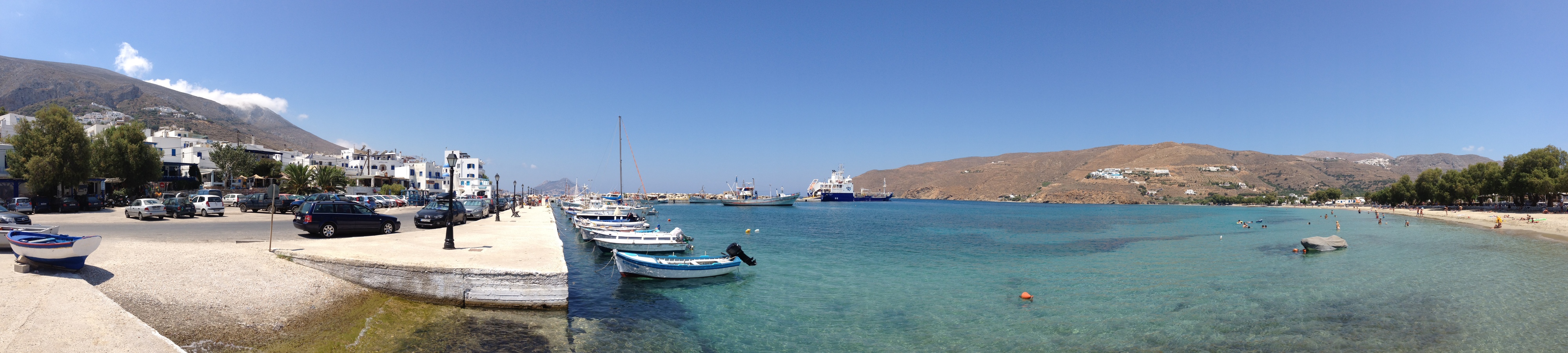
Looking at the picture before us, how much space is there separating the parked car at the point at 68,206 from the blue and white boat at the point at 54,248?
29.9m

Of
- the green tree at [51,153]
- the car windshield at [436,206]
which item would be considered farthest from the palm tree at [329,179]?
the car windshield at [436,206]

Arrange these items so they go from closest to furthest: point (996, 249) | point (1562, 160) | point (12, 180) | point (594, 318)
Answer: point (594, 318)
point (996, 249)
point (12, 180)
point (1562, 160)

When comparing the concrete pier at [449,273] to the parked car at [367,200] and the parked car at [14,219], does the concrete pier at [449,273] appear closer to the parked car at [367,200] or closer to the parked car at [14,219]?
the parked car at [14,219]

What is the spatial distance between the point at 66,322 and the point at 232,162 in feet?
230

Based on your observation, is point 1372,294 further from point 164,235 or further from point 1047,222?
point 1047,222

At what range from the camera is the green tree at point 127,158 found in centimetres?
3597

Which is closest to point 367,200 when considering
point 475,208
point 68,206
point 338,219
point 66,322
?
point 68,206

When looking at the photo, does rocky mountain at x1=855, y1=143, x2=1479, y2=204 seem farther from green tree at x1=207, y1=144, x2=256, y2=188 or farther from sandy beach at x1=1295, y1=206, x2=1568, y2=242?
green tree at x1=207, y1=144, x2=256, y2=188

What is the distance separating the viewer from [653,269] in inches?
663

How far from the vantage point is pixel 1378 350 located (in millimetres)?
10602

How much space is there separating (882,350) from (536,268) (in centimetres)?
688

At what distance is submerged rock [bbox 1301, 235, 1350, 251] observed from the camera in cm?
2644


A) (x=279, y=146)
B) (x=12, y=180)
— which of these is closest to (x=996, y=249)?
Result: (x=12, y=180)

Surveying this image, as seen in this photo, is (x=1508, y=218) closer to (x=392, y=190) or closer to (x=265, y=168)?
(x=392, y=190)
